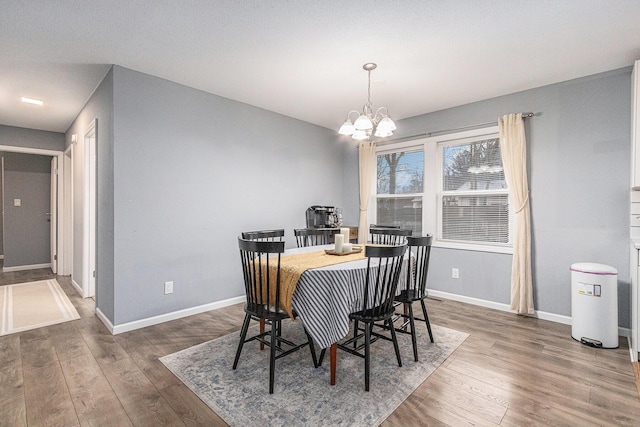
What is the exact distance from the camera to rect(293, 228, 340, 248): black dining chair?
3447mm

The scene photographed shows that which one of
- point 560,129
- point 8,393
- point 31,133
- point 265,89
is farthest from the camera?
point 31,133

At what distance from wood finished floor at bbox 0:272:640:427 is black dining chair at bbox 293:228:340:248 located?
1.12 metres

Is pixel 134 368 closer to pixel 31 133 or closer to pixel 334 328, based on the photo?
pixel 334 328

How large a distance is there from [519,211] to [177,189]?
371cm

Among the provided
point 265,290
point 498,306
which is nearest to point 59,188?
point 265,290

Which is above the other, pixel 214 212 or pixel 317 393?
pixel 214 212

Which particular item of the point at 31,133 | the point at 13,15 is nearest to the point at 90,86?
the point at 13,15

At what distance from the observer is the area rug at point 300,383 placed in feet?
5.67

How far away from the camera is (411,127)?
4363mm

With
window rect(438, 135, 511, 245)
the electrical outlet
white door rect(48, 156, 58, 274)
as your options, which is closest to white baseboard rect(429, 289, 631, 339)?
window rect(438, 135, 511, 245)

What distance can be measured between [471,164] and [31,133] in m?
6.56

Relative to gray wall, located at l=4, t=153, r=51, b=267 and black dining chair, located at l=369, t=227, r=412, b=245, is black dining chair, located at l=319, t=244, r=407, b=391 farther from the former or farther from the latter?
gray wall, located at l=4, t=153, r=51, b=267

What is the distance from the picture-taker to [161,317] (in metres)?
3.12

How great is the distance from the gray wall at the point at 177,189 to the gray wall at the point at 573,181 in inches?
113
